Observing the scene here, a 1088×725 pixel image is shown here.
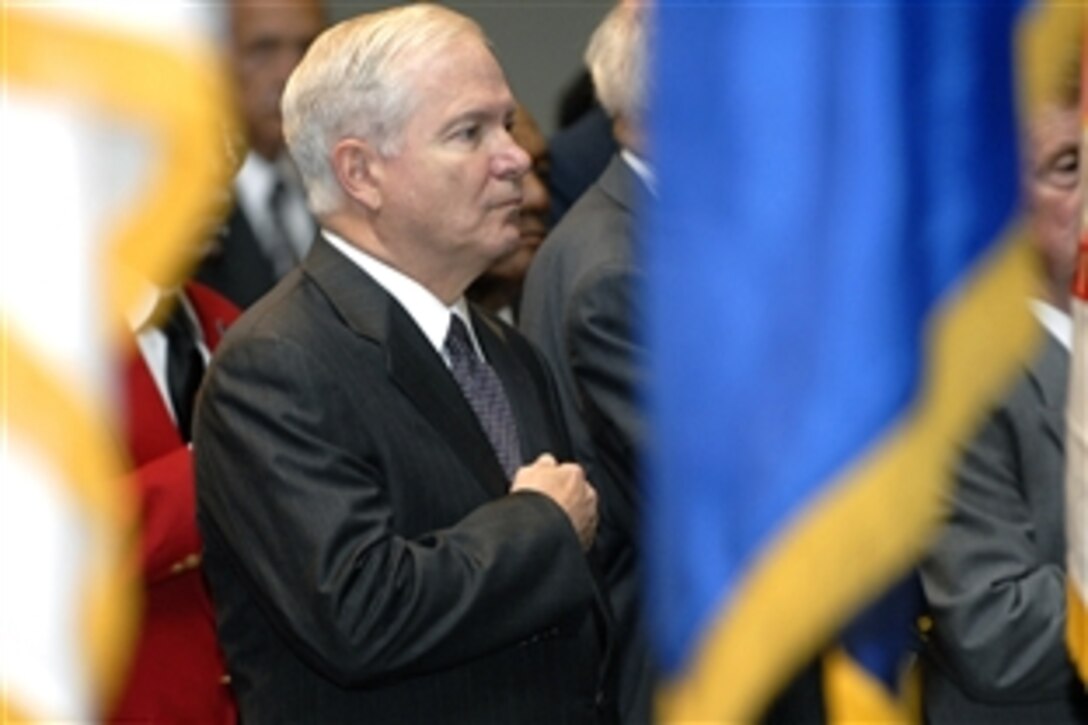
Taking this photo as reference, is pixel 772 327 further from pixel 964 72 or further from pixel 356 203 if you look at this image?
pixel 356 203

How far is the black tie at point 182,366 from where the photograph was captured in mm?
4633

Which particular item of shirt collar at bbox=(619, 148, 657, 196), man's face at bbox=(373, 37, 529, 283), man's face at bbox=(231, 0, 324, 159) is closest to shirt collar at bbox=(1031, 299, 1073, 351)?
man's face at bbox=(373, 37, 529, 283)

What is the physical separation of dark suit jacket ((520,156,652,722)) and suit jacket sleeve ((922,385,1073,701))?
72 cm

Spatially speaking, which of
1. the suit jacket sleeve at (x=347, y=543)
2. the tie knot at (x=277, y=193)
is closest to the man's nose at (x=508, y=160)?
the suit jacket sleeve at (x=347, y=543)

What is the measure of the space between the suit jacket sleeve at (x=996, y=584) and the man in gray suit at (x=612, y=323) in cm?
74

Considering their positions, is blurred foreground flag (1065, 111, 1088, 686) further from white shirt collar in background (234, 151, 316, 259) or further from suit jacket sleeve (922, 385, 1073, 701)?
white shirt collar in background (234, 151, 316, 259)

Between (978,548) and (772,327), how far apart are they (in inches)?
50.7

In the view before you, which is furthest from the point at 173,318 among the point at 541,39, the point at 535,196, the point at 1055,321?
the point at 541,39

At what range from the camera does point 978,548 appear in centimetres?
400

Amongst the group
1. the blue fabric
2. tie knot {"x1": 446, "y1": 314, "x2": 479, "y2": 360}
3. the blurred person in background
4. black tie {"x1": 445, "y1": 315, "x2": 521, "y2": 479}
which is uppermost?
the blue fabric

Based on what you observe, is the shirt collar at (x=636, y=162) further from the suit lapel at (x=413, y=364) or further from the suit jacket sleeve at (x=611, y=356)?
the suit lapel at (x=413, y=364)

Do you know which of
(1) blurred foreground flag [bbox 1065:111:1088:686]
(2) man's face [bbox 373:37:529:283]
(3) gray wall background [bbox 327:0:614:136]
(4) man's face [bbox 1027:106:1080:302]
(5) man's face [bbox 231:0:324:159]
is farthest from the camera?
(3) gray wall background [bbox 327:0:614:136]

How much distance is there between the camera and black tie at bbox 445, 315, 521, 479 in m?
4.14

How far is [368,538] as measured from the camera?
3.83 metres
